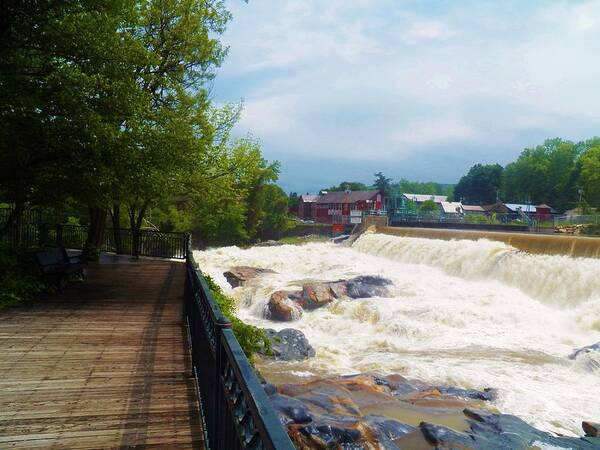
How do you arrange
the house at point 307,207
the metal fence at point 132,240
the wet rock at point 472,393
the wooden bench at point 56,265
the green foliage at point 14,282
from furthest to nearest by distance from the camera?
the house at point 307,207 < the metal fence at point 132,240 < the wooden bench at point 56,265 < the green foliage at point 14,282 < the wet rock at point 472,393

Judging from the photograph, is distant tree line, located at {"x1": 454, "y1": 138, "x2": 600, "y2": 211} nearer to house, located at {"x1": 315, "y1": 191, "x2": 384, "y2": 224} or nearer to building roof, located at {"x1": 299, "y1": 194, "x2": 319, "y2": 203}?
house, located at {"x1": 315, "y1": 191, "x2": 384, "y2": 224}

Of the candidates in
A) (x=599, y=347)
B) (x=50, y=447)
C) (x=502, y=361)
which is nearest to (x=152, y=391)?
(x=50, y=447)

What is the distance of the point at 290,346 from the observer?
12164mm

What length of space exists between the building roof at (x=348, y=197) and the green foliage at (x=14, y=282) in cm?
7644

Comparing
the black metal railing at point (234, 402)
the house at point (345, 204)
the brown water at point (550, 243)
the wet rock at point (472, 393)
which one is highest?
the house at point (345, 204)

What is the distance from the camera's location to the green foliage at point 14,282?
30.9 ft

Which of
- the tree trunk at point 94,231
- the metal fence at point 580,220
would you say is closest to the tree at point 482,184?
the metal fence at point 580,220

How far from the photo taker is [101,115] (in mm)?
10195

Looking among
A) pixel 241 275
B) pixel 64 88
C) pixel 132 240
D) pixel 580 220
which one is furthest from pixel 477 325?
pixel 580 220

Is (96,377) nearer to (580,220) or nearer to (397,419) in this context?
(397,419)

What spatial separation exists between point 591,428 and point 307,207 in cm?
9352

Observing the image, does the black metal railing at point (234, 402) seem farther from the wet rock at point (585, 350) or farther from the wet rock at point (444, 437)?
the wet rock at point (585, 350)

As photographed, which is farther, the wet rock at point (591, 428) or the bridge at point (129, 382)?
the wet rock at point (591, 428)

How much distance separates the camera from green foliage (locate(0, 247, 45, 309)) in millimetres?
9416
